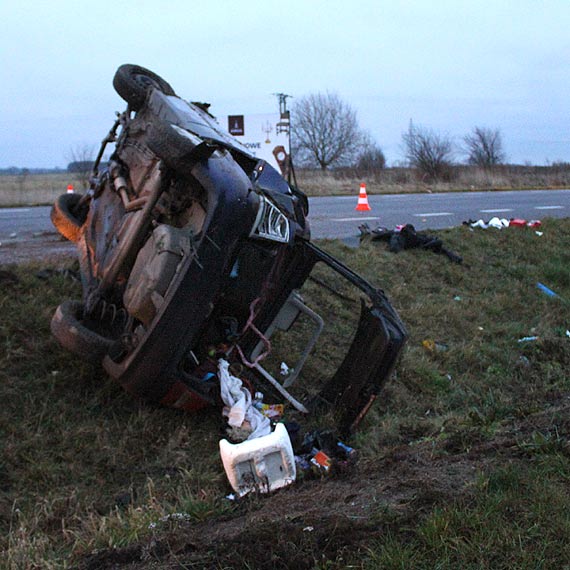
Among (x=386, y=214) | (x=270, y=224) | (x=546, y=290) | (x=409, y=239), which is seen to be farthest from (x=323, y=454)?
(x=386, y=214)

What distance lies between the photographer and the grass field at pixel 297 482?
284 centimetres

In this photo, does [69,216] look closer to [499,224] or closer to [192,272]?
[192,272]

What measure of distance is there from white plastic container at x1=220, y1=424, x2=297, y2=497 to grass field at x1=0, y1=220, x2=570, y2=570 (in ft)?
0.44

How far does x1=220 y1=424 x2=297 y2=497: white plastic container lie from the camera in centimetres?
386

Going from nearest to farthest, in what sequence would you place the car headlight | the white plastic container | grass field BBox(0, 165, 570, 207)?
the white plastic container < the car headlight < grass field BBox(0, 165, 570, 207)

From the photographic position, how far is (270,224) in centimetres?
456

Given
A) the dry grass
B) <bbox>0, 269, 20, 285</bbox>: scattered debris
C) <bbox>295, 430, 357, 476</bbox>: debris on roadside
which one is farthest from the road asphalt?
<bbox>295, 430, 357, 476</bbox>: debris on roadside

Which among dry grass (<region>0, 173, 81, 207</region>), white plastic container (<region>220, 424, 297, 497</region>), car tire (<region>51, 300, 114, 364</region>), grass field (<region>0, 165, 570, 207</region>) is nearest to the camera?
white plastic container (<region>220, 424, 297, 497</region>)

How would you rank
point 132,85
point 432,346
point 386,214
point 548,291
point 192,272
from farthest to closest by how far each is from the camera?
1. point 386,214
2. point 548,291
3. point 432,346
4. point 132,85
5. point 192,272

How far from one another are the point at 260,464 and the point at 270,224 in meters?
A: 1.52

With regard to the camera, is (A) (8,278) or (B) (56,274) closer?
(A) (8,278)

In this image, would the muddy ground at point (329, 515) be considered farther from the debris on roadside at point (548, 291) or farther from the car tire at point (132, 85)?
the debris on roadside at point (548, 291)

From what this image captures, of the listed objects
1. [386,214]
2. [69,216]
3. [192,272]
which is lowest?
[192,272]

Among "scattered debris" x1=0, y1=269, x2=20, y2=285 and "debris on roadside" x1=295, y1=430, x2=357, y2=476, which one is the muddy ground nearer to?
"debris on roadside" x1=295, y1=430, x2=357, y2=476
